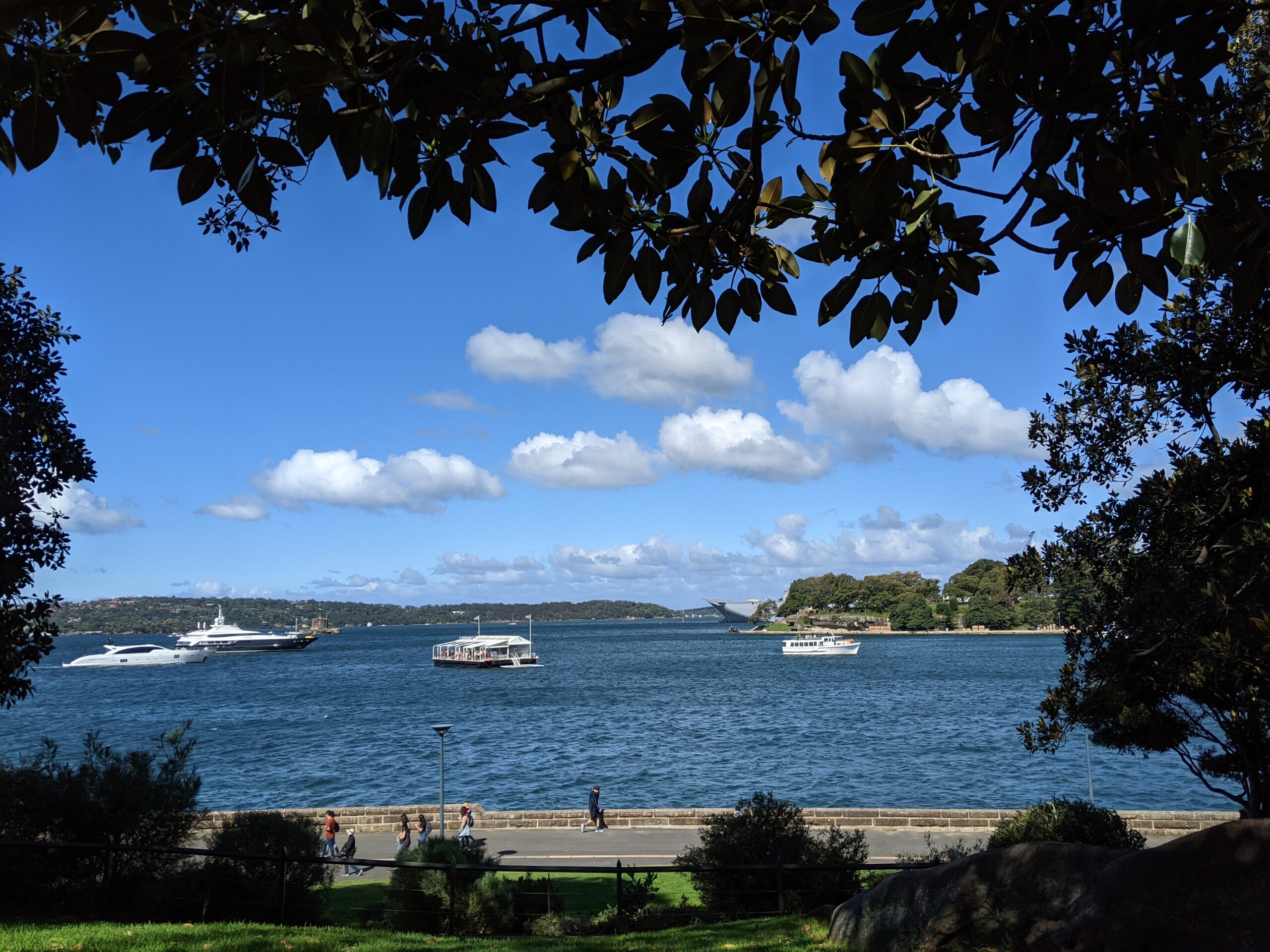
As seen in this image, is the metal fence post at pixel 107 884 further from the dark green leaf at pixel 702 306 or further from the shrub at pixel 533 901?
the dark green leaf at pixel 702 306

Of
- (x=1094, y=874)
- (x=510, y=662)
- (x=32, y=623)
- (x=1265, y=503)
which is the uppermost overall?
(x=1265, y=503)

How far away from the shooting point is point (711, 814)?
23.2 meters

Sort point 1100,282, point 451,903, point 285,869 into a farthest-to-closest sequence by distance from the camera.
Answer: point 285,869 → point 451,903 → point 1100,282

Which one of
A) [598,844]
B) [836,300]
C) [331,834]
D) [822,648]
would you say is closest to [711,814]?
[598,844]

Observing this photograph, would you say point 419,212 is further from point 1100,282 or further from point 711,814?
point 711,814

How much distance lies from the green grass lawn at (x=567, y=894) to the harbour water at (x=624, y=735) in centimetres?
643

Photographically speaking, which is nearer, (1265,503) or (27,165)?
(27,165)

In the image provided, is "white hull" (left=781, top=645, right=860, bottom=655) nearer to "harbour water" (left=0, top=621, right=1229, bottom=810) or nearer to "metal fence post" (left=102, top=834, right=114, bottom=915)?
"harbour water" (left=0, top=621, right=1229, bottom=810)

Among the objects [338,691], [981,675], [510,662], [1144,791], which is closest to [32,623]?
[1144,791]

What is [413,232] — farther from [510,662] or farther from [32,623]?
[510,662]

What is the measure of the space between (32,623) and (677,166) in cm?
1450

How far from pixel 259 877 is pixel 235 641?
173 meters

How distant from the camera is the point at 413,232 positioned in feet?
8.84

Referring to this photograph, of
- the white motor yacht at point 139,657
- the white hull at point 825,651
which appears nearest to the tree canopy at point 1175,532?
the white hull at point 825,651
